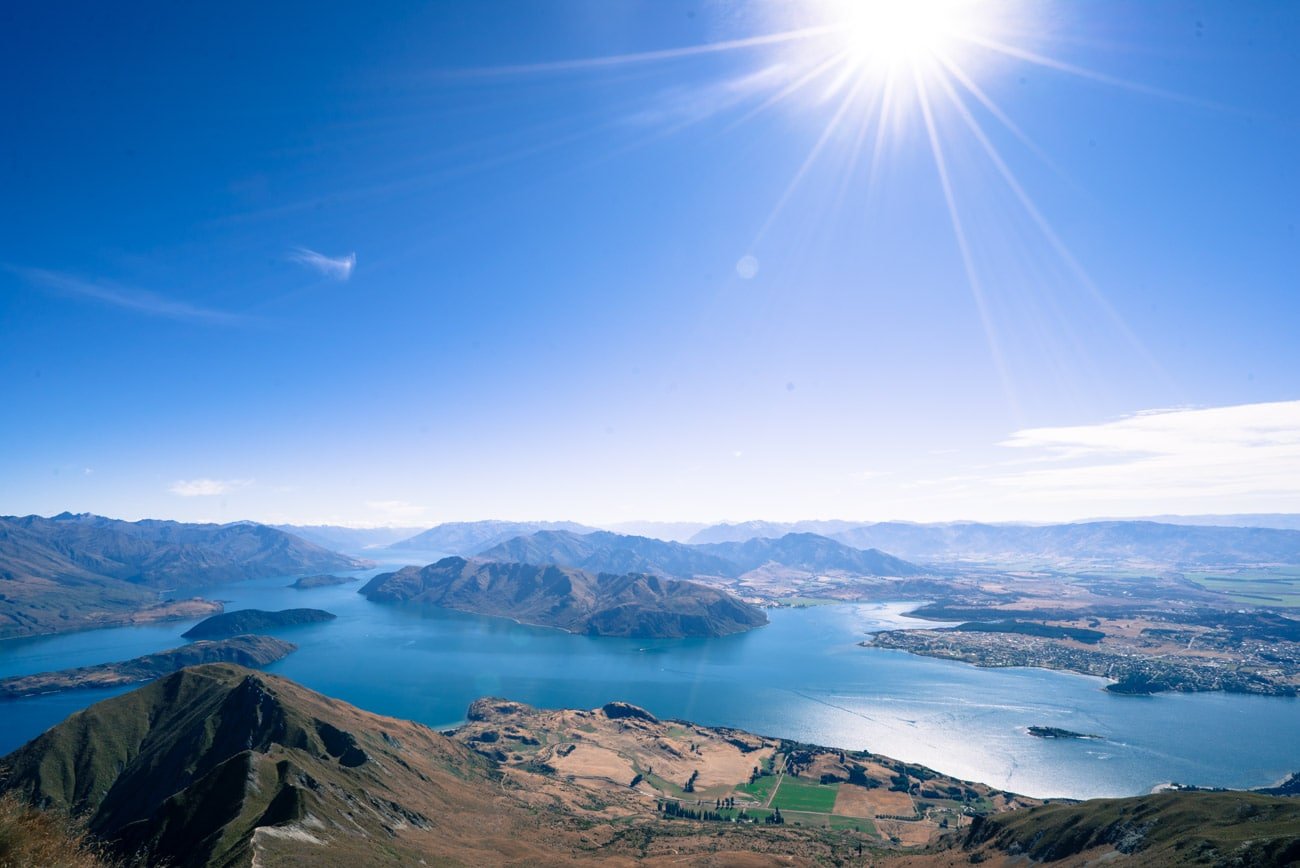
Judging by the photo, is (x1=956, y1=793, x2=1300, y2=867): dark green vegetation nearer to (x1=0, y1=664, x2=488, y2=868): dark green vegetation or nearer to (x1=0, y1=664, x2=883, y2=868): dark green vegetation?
(x1=0, y1=664, x2=883, y2=868): dark green vegetation

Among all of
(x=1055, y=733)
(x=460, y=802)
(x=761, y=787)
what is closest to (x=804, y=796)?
(x=761, y=787)

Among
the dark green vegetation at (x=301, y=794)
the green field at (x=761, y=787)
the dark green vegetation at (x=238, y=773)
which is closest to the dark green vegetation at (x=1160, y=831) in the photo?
the dark green vegetation at (x=301, y=794)

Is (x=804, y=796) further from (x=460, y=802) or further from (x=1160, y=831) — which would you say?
(x=1160, y=831)

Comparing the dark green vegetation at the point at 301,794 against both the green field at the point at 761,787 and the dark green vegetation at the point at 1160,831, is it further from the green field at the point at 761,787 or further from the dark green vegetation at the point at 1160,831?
the dark green vegetation at the point at 1160,831

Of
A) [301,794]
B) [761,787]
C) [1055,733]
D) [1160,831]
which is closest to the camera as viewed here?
[1160,831]

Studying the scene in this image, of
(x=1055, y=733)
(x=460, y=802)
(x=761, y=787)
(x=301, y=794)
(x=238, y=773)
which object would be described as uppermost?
(x=238, y=773)

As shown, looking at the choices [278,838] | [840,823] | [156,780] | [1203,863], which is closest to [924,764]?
[840,823]
